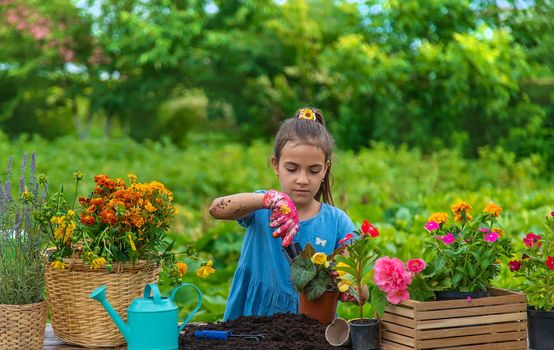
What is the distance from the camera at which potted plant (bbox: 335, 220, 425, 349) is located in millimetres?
2061

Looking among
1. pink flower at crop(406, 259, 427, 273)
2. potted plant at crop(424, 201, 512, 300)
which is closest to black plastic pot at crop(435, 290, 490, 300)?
potted plant at crop(424, 201, 512, 300)

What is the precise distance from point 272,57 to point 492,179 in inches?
216

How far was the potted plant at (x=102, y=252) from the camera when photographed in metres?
2.19

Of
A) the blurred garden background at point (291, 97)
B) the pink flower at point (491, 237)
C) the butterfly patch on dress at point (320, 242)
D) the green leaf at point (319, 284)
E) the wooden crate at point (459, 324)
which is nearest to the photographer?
the wooden crate at point (459, 324)

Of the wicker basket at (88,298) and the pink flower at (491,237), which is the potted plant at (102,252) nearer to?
the wicker basket at (88,298)

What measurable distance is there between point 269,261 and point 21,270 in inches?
36.3

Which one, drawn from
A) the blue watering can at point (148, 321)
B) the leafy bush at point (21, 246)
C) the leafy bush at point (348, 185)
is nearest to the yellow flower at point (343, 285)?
the blue watering can at point (148, 321)

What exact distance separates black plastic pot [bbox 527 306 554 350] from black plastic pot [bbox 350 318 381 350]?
1.55ft

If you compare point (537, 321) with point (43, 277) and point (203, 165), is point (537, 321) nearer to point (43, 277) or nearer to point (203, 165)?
point (43, 277)

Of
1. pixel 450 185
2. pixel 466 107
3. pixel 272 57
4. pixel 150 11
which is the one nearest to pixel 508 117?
pixel 466 107

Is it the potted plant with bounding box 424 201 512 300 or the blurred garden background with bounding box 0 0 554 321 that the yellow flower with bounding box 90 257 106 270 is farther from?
the blurred garden background with bounding box 0 0 554 321

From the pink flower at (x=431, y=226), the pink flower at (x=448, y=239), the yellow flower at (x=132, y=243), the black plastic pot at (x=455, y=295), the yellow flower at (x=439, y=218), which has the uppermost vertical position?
the yellow flower at (x=439, y=218)

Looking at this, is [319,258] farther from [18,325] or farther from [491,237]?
[18,325]

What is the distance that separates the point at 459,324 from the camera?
6.86 ft
